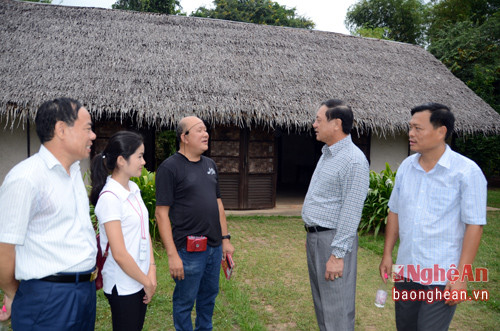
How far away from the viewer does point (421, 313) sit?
226cm

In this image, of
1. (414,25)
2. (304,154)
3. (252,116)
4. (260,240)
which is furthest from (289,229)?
(414,25)

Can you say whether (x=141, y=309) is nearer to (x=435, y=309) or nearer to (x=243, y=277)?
(x=435, y=309)

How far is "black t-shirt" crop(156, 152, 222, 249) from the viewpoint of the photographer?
8.85 feet

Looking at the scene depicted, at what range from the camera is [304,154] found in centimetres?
1523

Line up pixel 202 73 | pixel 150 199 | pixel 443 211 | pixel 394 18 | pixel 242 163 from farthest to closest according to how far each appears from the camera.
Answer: pixel 394 18 → pixel 242 163 → pixel 202 73 → pixel 150 199 → pixel 443 211

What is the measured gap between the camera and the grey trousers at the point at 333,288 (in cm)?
251

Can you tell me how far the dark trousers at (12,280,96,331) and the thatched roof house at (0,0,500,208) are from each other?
6.32 metres

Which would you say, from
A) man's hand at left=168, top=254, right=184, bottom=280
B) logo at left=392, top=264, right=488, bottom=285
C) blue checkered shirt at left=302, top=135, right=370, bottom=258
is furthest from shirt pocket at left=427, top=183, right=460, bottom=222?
man's hand at left=168, top=254, right=184, bottom=280

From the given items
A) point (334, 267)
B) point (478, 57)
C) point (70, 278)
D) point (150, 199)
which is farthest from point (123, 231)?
point (478, 57)

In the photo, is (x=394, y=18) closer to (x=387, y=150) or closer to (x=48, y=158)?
(x=387, y=150)

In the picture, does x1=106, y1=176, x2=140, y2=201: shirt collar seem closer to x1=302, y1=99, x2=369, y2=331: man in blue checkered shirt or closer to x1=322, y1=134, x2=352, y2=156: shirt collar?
x1=302, y1=99, x2=369, y2=331: man in blue checkered shirt

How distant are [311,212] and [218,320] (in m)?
1.58

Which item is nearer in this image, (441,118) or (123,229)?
(123,229)

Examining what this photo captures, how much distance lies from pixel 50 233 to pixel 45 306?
32 centimetres
